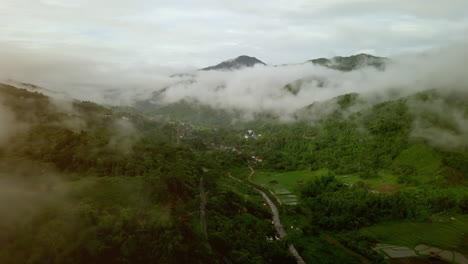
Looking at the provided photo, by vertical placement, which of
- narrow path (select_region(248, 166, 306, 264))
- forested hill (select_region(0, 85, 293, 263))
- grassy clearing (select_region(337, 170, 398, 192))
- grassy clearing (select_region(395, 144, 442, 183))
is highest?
forested hill (select_region(0, 85, 293, 263))

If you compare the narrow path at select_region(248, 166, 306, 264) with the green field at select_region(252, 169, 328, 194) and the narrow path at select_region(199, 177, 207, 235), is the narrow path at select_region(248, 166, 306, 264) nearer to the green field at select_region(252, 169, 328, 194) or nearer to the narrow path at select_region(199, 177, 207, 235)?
the green field at select_region(252, 169, 328, 194)

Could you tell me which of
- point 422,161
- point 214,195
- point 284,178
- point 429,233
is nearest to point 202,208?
point 214,195

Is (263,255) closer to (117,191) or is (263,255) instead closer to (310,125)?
(117,191)

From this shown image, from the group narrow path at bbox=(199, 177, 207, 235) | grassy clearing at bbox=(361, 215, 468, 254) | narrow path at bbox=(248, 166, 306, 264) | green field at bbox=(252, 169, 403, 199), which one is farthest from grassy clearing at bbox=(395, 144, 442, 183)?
narrow path at bbox=(199, 177, 207, 235)

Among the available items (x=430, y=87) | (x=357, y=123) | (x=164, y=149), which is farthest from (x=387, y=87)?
(x=164, y=149)

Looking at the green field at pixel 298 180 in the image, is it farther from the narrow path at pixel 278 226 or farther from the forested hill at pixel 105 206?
the forested hill at pixel 105 206

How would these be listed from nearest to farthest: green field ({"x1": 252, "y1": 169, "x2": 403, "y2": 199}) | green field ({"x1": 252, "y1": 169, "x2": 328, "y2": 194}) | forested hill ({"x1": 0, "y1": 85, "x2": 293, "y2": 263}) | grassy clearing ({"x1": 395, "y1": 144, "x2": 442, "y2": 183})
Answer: forested hill ({"x1": 0, "y1": 85, "x2": 293, "y2": 263}) < grassy clearing ({"x1": 395, "y1": 144, "x2": 442, "y2": 183}) < green field ({"x1": 252, "y1": 169, "x2": 403, "y2": 199}) < green field ({"x1": 252, "y1": 169, "x2": 328, "y2": 194})

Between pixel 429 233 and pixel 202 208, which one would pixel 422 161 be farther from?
pixel 202 208

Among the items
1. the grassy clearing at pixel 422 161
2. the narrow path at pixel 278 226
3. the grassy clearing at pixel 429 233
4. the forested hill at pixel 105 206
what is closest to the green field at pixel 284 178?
the narrow path at pixel 278 226
